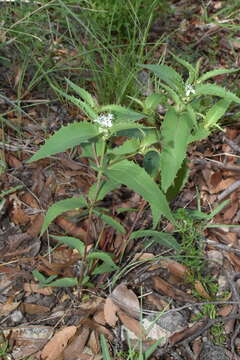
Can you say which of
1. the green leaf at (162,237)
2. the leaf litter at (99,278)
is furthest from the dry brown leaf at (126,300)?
the green leaf at (162,237)

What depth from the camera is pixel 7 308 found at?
1.76 m

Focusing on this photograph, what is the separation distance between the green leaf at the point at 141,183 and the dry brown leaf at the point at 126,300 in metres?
0.59

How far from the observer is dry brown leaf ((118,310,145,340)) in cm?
171

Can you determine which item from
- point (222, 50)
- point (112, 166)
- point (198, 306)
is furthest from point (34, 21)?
point (198, 306)

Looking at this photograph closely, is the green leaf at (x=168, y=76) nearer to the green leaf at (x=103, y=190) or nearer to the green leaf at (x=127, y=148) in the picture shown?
the green leaf at (x=127, y=148)

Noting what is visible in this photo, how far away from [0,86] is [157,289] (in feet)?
4.46

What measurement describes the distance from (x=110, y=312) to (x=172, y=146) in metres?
0.72

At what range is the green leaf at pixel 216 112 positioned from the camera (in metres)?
1.43

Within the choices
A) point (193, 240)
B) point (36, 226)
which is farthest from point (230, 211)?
point (36, 226)

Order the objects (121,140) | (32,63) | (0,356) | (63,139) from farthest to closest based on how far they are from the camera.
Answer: (32,63) < (121,140) < (0,356) < (63,139)

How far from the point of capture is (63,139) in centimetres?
124

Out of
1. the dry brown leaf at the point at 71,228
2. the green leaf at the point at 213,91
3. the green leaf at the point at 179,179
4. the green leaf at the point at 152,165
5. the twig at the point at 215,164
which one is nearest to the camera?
the green leaf at the point at 213,91

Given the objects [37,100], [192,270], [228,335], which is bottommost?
[228,335]

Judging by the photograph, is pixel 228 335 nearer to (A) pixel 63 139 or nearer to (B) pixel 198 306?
(B) pixel 198 306
